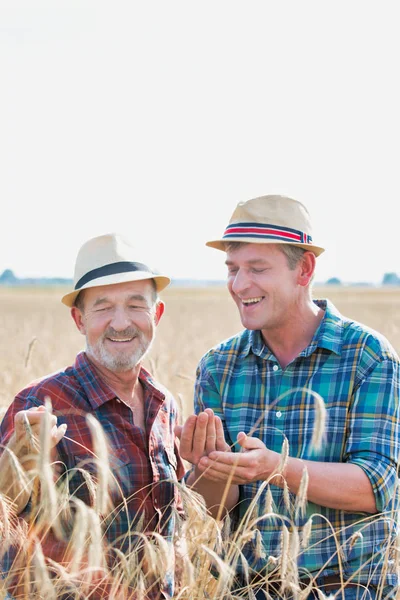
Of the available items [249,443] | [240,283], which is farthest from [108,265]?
[249,443]

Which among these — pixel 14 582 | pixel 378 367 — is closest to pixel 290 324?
pixel 378 367

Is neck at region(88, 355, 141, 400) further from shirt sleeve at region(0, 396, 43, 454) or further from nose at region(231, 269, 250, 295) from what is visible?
nose at region(231, 269, 250, 295)

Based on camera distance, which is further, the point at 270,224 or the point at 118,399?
the point at 270,224

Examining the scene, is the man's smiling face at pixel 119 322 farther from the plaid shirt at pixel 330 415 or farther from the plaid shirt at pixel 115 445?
the plaid shirt at pixel 330 415

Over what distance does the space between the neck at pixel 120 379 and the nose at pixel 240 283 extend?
644mm

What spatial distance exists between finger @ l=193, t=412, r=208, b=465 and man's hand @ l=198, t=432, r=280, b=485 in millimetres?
86

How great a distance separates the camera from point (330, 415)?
373 cm

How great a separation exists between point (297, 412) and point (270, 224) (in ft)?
3.20

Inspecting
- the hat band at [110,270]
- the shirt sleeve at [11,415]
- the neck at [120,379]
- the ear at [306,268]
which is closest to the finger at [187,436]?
the neck at [120,379]

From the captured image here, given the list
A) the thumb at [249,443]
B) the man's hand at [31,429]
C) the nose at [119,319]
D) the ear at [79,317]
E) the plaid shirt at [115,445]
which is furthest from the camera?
the ear at [79,317]

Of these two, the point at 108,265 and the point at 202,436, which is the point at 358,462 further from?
the point at 108,265

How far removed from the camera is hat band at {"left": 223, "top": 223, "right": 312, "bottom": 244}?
12.8 feet

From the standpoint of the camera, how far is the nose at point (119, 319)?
379cm

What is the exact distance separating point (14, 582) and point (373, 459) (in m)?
1.69
